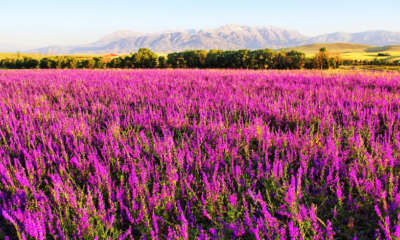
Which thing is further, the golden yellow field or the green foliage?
the golden yellow field

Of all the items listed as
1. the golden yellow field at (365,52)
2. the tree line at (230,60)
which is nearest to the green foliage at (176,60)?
the tree line at (230,60)

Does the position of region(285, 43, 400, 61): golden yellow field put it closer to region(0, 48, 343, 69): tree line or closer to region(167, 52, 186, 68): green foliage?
region(0, 48, 343, 69): tree line

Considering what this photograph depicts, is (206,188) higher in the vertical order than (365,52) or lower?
lower

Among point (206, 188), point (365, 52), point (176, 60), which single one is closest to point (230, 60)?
point (176, 60)

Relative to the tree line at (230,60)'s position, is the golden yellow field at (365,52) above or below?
above

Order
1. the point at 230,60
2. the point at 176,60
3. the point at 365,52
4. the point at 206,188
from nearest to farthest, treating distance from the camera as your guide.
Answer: the point at 206,188 < the point at 230,60 < the point at 176,60 < the point at 365,52

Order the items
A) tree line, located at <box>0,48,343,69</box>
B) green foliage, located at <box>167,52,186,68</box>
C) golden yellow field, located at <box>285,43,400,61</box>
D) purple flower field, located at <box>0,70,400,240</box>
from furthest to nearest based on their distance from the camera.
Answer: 1. golden yellow field, located at <box>285,43,400,61</box>
2. green foliage, located at <box>167,52,186,68</box>
3. tree line, located at <box>0,48,343,69</box>
4. purple flower field, located at <box>0,70,400,240</box>

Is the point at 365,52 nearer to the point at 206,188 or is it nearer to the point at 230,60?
the point at 230,60

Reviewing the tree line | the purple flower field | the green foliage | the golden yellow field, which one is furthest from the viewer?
the golden yellow field

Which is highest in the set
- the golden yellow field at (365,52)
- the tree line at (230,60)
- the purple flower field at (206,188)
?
the golden yellow field at (365,52)

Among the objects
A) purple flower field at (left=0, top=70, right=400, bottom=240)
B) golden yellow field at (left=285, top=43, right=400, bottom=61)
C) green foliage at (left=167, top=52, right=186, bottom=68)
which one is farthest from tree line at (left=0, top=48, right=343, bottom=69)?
golden yellow field at (left=285, top=43, right=400, bottom=61)

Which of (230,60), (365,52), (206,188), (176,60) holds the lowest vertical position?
(206,188)

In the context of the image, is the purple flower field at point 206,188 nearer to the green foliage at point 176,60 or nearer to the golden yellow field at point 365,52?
the green foliage at point 176,60

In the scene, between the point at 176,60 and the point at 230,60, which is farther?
the point at 176,60
